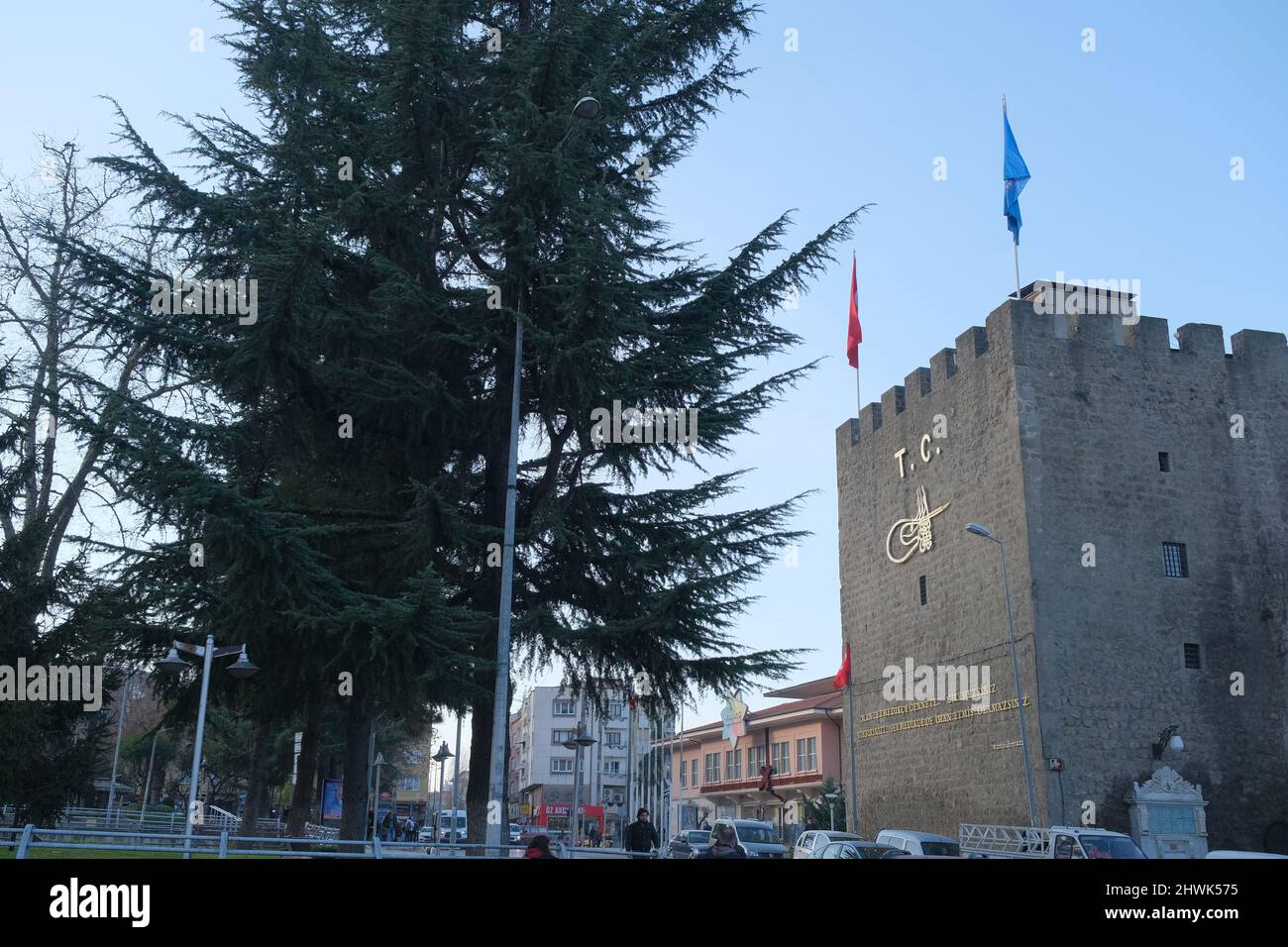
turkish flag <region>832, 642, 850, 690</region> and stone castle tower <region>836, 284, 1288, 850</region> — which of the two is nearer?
stone castle tower <region>836, 284, 1288, 850</region>

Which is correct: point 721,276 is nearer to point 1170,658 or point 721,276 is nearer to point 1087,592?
point 1087,592

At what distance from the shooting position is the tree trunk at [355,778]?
63.2ft

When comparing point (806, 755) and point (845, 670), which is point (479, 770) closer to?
point (845, 670)

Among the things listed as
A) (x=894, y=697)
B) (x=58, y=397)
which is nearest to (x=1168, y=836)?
(x=894, y=697)

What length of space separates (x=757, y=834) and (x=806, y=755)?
25494mm

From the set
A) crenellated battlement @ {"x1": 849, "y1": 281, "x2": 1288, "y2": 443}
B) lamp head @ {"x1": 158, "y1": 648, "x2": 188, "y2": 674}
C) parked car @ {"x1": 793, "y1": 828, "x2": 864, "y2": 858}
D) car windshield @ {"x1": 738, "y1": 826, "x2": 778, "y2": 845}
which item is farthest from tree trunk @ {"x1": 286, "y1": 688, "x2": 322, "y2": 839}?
crenellated battlement @ {"x1": 849, "y1": 281, "x2": 1288, "y2": 443}

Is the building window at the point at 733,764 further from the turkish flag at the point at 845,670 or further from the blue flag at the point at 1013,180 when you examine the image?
the blue flag at the point at 1013,180

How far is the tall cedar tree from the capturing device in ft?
58.0

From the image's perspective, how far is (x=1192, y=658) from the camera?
3219cm

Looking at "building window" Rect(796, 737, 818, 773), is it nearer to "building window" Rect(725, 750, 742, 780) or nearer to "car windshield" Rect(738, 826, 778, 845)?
"building window" Rect(725, 750, 742, 780)

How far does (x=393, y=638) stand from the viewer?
16.4 meters

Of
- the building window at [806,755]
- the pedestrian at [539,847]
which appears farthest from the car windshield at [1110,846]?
the building window at [806,755]

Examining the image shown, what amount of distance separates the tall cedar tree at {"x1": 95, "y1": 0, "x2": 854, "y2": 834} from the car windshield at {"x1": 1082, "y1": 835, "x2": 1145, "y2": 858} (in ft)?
20.9

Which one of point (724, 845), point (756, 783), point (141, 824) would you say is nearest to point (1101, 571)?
point (724, 845)
